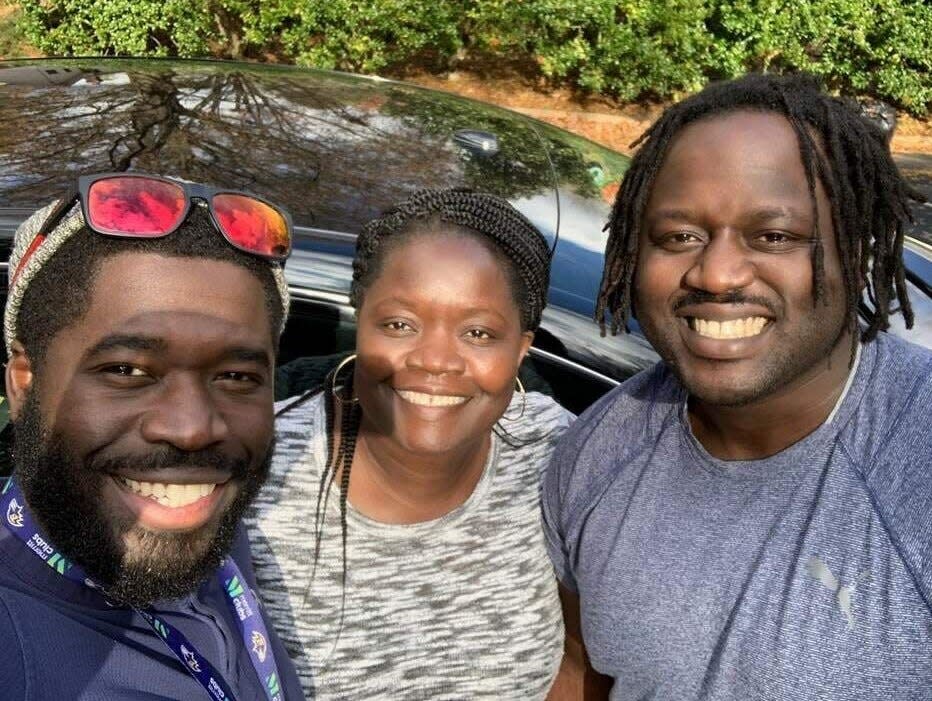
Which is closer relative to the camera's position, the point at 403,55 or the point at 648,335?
the point at 648,335

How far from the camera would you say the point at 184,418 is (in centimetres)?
150

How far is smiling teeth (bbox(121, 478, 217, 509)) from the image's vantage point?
150 centimetres

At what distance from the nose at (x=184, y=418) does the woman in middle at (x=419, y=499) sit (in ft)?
2.09

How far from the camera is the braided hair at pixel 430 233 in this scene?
2.24m

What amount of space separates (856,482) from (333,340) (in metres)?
1.47

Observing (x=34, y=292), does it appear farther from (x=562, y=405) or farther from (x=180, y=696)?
(x=562, y=405)

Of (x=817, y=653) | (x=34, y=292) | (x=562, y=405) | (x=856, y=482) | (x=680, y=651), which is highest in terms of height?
(x=34, y=292)

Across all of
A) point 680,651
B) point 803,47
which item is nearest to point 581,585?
point 680,651

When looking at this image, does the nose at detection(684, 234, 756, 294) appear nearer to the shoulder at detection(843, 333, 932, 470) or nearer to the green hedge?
the shoulder at detection(843, 333, 932, 470)

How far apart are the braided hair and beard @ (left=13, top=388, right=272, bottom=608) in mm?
663

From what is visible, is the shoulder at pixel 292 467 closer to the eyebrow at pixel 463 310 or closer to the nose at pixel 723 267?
the eyebrow at pixel 463 310

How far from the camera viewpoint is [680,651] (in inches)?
72.4

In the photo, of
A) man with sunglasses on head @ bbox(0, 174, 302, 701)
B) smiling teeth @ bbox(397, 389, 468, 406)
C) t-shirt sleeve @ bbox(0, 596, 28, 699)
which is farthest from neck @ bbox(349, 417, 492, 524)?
t-shirt sleeve @ bbox(0, 596, 28, 699)

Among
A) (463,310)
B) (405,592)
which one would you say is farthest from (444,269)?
(405,592)
